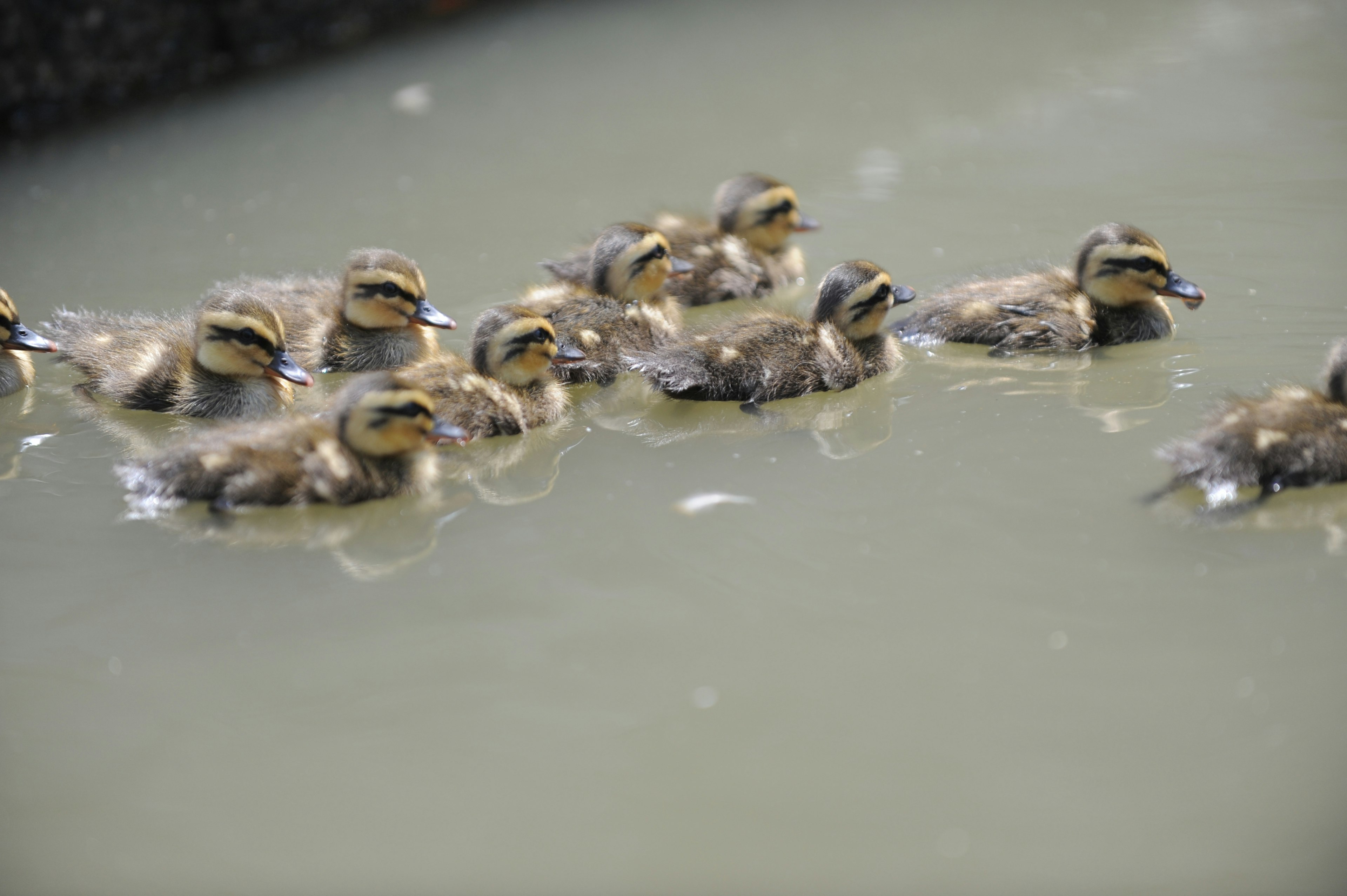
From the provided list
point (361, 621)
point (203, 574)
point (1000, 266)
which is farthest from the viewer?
point (1000, 266)

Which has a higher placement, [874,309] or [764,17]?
[764,17]

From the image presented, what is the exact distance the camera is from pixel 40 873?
84.7 inches

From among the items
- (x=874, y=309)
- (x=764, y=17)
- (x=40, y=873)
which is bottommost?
(x=40, y=873)

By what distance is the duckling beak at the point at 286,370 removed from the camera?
394 cm

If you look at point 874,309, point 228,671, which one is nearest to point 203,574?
point 228,671

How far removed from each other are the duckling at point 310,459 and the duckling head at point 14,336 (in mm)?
1035

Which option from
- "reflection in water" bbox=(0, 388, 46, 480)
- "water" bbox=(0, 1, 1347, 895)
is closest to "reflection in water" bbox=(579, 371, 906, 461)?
"water" bbox=(0, 1, 1347, 895)

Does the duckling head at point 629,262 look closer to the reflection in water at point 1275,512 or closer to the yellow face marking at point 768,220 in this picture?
the yellow face marking at point 768,220

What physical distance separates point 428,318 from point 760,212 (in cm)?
167

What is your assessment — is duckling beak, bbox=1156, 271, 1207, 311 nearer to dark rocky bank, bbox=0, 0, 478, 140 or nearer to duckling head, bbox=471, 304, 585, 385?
duckling head, bbox=471, 304, 585, 385

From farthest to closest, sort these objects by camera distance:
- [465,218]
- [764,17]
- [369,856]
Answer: [764,17]
[465,218]
[369,856]

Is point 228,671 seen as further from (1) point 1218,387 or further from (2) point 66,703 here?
(1) point 1218,387

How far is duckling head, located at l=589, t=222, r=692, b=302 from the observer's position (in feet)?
14.4

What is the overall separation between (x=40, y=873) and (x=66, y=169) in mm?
5328
